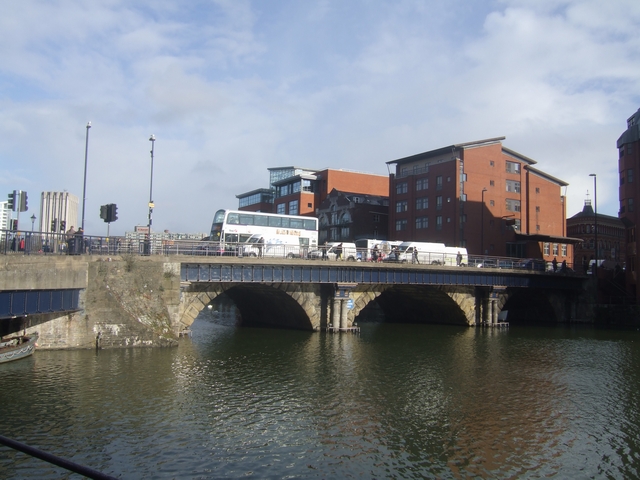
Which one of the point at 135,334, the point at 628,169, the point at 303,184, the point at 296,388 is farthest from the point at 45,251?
the point at 303,184

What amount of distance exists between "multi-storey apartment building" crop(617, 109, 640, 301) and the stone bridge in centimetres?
667

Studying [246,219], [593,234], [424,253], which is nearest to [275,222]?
[246,219]

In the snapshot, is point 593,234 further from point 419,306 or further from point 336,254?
point 336,254

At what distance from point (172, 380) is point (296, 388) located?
6406 millimetres

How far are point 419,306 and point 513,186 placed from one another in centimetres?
3475

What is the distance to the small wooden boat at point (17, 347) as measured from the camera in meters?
29.4

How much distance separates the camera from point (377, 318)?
2773 inches

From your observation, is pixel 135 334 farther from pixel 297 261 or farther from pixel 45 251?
pixel 297 261

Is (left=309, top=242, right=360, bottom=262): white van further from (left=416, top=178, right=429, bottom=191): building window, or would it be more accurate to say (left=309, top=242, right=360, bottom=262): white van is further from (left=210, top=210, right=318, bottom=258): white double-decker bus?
(left=416, top=178, right=429, bottom=191): building window

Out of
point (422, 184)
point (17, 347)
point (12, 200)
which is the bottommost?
point (17, 347)

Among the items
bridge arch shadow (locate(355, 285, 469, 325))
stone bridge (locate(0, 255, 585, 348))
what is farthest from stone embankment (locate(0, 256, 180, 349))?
bridge arch shadow (locate(355, 285, 469, 325))

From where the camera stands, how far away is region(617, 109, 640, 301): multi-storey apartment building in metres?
66.1

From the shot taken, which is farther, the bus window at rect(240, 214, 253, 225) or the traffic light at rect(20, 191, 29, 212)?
the bus window at rect(240, 214, 253, 225)

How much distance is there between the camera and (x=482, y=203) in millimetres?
81875
